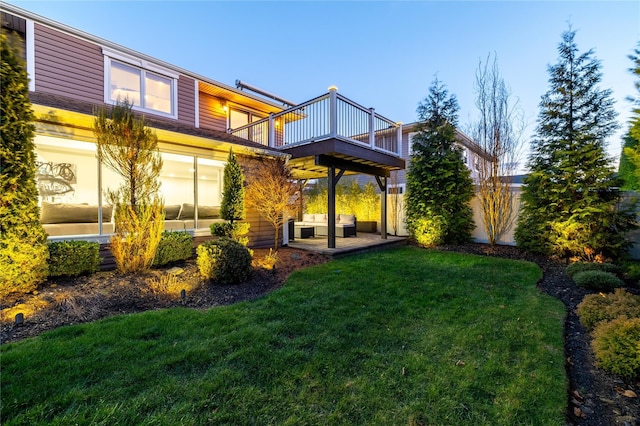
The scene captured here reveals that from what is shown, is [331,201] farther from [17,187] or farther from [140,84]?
[140,84]

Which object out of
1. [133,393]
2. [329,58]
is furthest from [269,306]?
[329,58]

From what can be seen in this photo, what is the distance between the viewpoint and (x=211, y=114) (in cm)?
1017

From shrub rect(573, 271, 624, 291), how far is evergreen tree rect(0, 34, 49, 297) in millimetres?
8551

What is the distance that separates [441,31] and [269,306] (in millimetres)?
10788

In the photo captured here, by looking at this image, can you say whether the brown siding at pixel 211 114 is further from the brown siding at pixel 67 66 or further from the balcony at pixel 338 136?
the brown siding at pixel 67 66

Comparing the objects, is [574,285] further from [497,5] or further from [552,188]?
[497,5]

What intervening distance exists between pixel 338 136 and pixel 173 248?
470cm

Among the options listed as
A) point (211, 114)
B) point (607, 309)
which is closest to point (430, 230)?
point (607, 309)

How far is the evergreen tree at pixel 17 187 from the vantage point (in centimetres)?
352

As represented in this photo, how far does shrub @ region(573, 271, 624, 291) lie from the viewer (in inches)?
177

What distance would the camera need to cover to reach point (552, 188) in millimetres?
7090

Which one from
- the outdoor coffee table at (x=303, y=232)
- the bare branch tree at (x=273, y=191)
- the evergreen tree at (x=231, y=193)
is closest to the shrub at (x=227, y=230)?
the evergreen tree at (x=231, y=193)

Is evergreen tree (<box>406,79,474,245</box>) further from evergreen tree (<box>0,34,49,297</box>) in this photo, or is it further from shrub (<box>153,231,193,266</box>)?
evergreen tree (<box>0,34,49,297</box>)


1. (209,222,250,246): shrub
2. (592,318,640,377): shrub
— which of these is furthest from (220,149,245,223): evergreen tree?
(592,318,640,377): shrub
